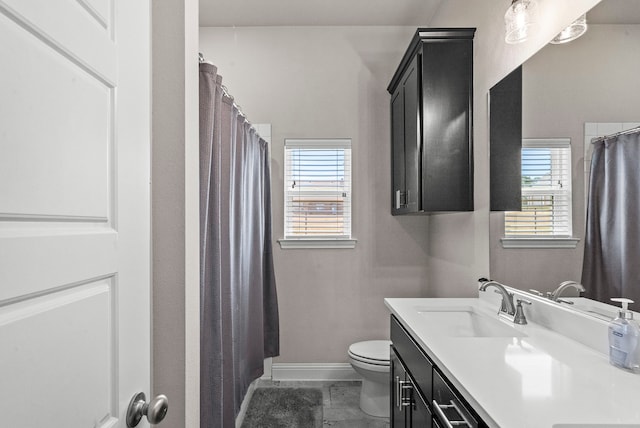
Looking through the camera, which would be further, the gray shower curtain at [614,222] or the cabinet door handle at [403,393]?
the cabinet door handle at [403,393]

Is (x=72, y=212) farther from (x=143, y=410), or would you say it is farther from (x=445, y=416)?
(x=445, y=416)

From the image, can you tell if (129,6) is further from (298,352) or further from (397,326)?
(298,352)

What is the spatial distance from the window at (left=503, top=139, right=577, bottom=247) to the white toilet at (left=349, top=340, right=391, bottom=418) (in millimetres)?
1164

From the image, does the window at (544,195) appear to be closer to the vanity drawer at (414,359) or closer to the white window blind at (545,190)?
the white window blind at (545,190)

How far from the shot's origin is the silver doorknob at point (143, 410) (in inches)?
31.2

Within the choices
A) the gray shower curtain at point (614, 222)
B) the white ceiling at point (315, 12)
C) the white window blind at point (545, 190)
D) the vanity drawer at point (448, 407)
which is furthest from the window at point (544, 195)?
the white ceiling at point (315, 12)

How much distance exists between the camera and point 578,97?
1343mm

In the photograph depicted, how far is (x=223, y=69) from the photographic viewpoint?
3.06 metres

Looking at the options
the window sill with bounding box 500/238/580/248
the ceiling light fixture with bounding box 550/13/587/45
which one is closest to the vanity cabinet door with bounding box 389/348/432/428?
the window sill with bounding box 500/238/580/248

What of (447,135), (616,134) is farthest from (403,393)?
(447,135)

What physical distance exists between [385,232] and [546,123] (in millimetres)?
1666

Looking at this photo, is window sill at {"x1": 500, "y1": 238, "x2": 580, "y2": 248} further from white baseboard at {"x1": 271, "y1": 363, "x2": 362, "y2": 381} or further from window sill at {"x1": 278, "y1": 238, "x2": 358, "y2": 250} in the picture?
white baseboard at {"x1": 271, "y1": 363, "x2": 362, "y2": 381}

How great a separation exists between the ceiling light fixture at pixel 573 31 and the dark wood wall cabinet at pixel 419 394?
1275 mm

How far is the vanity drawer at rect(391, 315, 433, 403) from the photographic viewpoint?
51.1 inches
